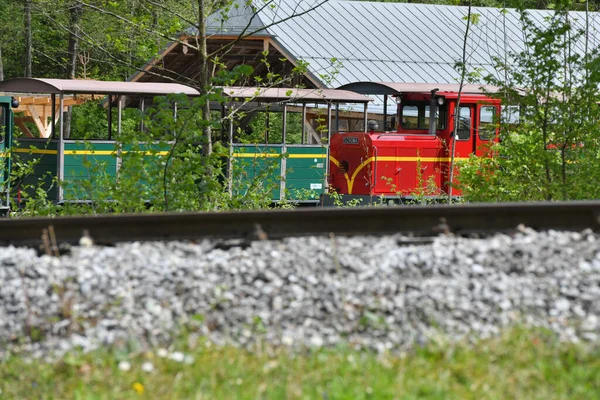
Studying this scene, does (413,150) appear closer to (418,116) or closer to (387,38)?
(418,116)

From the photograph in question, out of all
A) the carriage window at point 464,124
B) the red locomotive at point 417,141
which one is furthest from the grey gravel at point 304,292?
the carriage window at point 464,124

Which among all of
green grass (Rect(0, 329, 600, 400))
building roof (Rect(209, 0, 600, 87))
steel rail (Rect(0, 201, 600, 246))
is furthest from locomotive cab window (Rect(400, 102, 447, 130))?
green grass (Rect(0, 329, 600, 400))

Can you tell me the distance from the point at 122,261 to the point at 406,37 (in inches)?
1115

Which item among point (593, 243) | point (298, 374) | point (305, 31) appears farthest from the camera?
point (305, 31)

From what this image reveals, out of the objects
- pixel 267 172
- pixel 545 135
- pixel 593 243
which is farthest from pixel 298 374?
pixel 545 135

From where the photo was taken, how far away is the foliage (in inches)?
434

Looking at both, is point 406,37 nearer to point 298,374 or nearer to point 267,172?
point 267,172

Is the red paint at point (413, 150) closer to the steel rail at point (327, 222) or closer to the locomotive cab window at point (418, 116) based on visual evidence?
the locomotive cab window at point (418, 116)

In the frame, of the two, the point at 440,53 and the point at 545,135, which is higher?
the point at 440,53

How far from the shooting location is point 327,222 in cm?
621

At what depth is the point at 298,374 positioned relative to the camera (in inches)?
176

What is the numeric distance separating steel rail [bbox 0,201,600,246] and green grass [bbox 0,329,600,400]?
140 cm

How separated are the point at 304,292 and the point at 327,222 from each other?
1.02 m

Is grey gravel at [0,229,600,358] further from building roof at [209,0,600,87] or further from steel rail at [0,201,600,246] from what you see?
building roof at [209,0,600,87]
